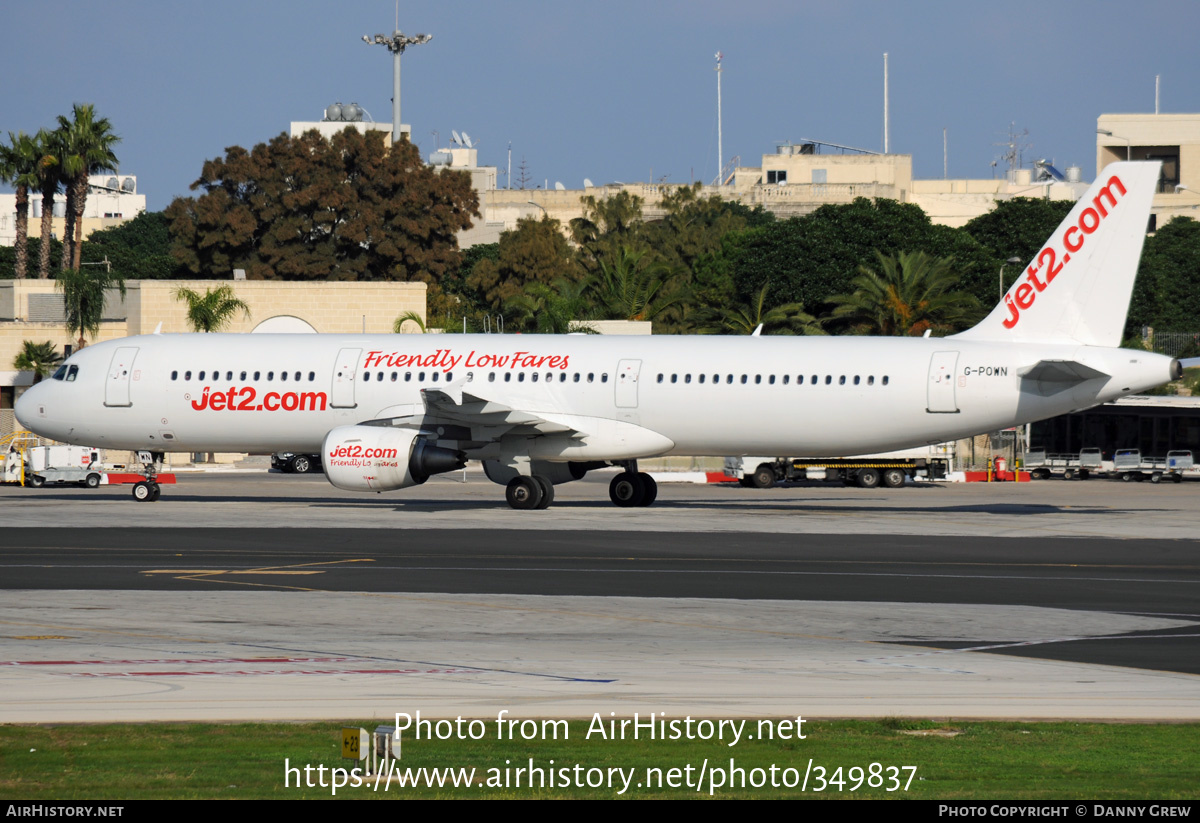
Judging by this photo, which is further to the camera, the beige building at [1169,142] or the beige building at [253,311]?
the beige building at [1169,142]

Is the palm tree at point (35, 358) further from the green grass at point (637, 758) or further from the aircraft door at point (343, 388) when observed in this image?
the green grass at point (637, 758)

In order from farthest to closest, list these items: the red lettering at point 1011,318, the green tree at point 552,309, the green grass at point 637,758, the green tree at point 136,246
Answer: the green tree at point 136,246
the green tree at point 552,309
the red lettering at point 1011,318
the green grass at point 637,758

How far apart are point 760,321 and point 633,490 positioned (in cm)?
4463

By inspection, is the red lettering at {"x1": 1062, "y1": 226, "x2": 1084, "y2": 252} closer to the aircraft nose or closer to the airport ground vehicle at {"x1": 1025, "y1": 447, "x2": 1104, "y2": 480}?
the aircraft nose

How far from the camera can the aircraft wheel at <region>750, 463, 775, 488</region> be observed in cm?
5600

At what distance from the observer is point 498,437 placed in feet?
124

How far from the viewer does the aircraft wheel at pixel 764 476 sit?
56.0 m

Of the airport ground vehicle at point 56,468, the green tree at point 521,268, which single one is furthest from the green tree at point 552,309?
the airport ground vehicle at point 56,468

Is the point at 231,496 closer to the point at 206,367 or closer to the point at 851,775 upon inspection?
the point at 206,367

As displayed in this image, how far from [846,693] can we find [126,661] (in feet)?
23.5

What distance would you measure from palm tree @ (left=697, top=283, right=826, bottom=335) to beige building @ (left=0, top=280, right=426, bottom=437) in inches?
676

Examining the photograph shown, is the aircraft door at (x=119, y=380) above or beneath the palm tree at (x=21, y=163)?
beneath

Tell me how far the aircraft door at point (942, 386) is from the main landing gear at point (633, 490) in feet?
26.1

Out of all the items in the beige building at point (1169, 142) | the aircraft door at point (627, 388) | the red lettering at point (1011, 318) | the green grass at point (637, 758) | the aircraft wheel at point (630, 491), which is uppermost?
the beige building at point (1169, 142)
